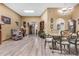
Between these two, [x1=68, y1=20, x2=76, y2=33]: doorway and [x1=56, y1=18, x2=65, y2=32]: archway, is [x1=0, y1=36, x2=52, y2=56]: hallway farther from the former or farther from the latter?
[x1=68, y1=20, x2=76, y2=33]: doorway

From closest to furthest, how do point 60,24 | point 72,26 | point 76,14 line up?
point 76,14
point 72,26
point 60,24

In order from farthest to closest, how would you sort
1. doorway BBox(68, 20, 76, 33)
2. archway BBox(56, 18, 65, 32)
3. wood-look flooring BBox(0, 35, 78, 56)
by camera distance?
archway BBox(56, 18, 65, 32), doorway BBox(68, 20, 76, 33), wood-look flooring BBox(0, 35, 78, 56)

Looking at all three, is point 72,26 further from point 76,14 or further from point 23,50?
point 23,50

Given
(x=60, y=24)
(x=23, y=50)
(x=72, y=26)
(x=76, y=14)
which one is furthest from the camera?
(x=60, y=24)

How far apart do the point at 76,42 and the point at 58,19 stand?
5236mm

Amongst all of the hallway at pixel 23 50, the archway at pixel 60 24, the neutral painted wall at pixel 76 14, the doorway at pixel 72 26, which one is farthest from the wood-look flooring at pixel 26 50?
the neutral painted wall at pixel 76 14

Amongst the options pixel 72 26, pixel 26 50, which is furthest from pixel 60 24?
pixel 26 50

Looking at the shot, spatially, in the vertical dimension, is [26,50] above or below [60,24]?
below

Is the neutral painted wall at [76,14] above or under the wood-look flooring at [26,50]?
above

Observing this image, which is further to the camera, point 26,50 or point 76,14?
point 76,14

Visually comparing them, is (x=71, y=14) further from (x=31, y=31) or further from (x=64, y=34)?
(x=31, y=31)

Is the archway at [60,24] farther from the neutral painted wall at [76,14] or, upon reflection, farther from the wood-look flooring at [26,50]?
the wood-look flooring at [26,50]

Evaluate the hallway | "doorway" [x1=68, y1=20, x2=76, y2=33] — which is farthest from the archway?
the hallway

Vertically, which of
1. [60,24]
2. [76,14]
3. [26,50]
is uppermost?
[76,14]
